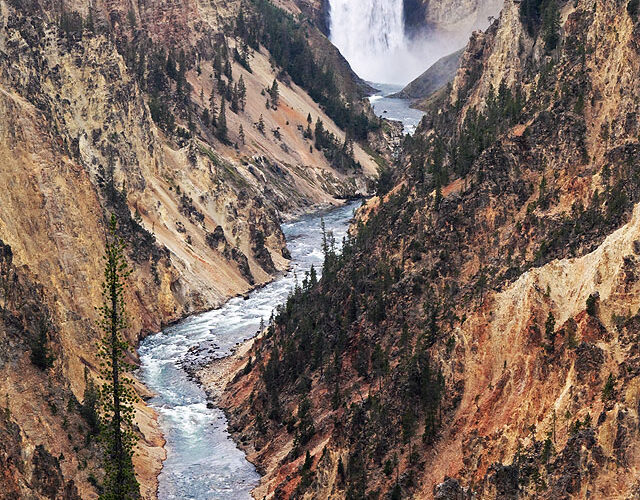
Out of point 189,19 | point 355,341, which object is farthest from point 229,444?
point 189,19

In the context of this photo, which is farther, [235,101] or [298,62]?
[298,62]

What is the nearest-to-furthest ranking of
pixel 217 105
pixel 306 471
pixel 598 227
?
pixel 598 227 < pixel 306 471 < pixel 217 105

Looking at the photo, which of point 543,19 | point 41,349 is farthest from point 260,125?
point 41,349

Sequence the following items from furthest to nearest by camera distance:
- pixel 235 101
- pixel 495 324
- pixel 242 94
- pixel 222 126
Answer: pixel 242 94, pixel 235 101, pixel 222 126, pixel 495 324

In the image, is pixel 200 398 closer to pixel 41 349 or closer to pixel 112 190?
pixel 41 349

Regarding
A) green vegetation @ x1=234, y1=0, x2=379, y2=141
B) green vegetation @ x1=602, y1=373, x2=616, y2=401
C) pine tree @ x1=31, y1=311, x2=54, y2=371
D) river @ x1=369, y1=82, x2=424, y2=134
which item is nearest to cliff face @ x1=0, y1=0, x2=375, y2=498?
pine tree @ x1=31, y1=311, x2=54, y2=371

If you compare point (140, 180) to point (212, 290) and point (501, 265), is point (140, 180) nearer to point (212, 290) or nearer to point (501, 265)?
point (212, 290)
